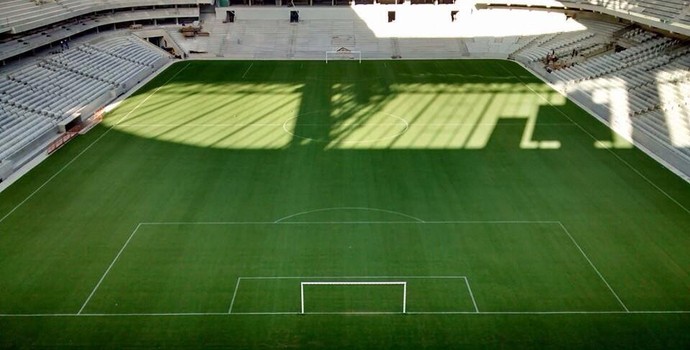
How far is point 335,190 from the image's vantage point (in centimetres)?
2389

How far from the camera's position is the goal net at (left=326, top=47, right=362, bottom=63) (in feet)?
166

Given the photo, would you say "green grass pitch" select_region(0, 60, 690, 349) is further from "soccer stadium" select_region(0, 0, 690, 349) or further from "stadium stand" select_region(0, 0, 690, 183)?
"stadium stand" select_region(0, 0, 690, 183)

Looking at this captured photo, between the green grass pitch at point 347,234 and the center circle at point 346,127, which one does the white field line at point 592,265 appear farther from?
the center circle at point 346,127

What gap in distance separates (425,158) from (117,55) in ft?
98.8

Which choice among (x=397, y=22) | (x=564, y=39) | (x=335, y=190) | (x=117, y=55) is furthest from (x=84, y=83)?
(x=564, y=39)

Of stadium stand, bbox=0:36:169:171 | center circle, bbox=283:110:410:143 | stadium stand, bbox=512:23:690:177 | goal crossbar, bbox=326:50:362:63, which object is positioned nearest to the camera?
stadium stand, bbox=512:23:690:177

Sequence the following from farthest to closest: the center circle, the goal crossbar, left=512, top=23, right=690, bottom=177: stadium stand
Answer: the goal crossbar
the center circle
left=512, top=23, right=690, bottom=177: stadium stand

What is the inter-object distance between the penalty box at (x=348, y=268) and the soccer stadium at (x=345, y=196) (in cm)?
8

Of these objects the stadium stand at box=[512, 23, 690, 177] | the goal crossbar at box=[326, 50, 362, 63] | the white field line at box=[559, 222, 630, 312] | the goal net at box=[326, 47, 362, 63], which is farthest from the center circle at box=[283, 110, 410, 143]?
the goal crossbar at box=[326, 50, 362, 63]

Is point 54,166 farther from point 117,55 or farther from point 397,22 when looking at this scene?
point 397,22

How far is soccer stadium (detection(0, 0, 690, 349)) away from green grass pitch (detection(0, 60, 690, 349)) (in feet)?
0.32

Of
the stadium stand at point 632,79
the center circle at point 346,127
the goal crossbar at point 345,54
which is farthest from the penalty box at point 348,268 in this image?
the goal crossbar at point 345,54

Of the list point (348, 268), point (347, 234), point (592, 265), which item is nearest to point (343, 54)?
point (347, 234)

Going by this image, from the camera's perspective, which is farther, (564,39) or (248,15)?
(248,15)
